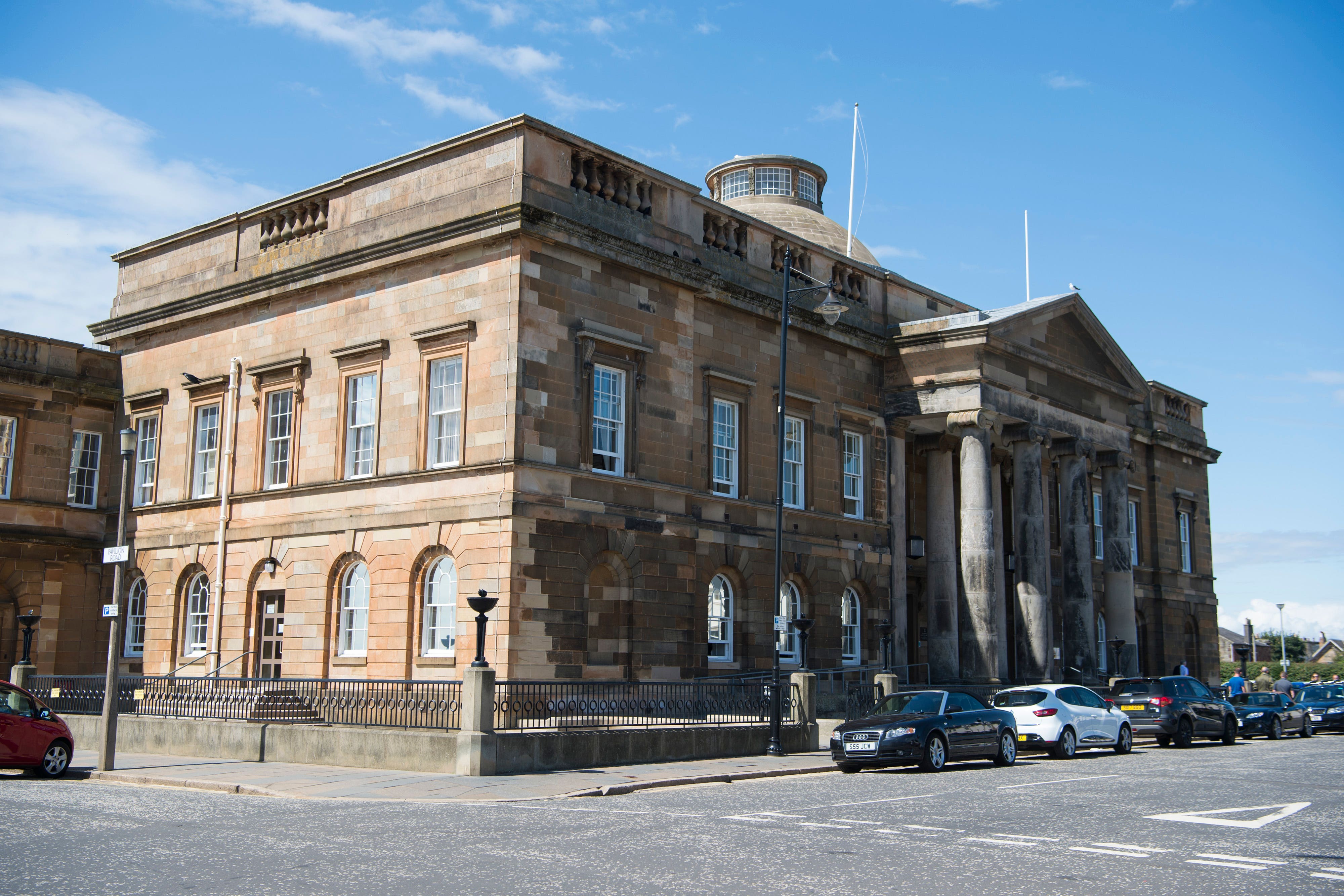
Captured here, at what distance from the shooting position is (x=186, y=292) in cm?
3162

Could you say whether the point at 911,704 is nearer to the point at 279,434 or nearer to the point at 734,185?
the point at 279,434

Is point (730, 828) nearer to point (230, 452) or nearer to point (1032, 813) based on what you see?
point (1032, 813)

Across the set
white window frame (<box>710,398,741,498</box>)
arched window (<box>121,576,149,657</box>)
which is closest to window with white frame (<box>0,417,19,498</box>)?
arched window (<box>121,576,149,657</box>)

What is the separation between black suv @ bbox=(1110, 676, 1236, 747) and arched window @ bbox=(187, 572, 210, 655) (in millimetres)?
22303

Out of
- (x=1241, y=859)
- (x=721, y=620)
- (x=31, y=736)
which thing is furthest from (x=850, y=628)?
(x=1241, y=859)

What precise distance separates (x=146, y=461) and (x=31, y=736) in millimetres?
14782

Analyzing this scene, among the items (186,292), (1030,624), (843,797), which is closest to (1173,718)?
(1030,624)

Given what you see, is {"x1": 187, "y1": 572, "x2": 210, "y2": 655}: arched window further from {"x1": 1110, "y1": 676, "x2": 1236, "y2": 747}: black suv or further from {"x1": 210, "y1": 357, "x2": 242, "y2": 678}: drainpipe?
{"x1": 1110, "y1": 676, "x2": 1236, "y2": 747}: black suv

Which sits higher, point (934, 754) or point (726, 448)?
point (726, 448)

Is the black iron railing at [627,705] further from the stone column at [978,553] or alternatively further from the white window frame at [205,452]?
the white window frame at [205,452]

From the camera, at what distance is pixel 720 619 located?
29.0 m

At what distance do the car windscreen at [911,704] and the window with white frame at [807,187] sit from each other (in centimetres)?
2842

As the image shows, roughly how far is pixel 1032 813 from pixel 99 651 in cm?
2601

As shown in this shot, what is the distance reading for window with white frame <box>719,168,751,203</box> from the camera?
46.8 metres
